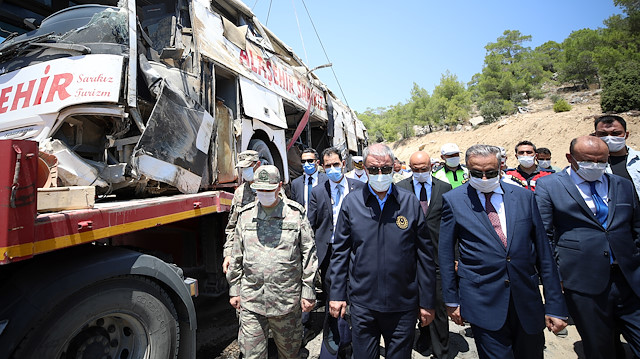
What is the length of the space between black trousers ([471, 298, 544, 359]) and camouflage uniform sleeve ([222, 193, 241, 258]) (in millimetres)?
1995

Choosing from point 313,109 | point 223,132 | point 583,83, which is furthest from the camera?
point 583,83

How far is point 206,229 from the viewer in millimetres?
3424

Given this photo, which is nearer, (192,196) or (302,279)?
(302,279)

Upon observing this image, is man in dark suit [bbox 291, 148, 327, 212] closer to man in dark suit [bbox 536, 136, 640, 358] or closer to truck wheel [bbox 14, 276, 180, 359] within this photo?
truck wheel [bbox 14, 276, 180, 359]

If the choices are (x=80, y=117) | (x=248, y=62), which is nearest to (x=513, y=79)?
(x=248, y=62)

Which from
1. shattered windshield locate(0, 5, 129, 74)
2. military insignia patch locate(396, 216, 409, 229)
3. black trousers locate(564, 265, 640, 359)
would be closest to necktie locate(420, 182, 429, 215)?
military insignia patch locate(396, 216, 409, 229)

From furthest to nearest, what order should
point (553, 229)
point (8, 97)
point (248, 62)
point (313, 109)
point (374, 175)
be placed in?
point (313, 109)
point (248, 62)
point (8, 97)
point (553, 229)
point (374, 175)

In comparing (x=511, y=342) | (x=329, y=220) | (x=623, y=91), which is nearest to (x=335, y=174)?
(x=329, y=220)

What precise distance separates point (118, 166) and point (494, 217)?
291 cm

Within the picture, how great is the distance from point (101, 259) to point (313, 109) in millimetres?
5454

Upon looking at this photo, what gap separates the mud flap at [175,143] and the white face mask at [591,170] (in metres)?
3.35

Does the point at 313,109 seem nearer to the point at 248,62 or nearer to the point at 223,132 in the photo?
the point at 248,62

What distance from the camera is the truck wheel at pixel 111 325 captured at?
157cm

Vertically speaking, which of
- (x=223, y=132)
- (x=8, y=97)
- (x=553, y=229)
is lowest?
(x=553, y=229)
